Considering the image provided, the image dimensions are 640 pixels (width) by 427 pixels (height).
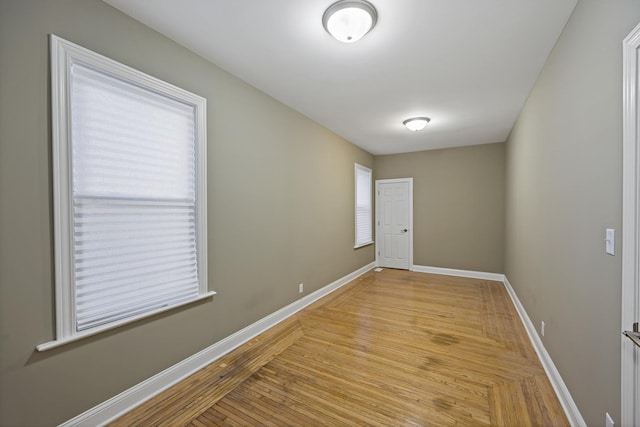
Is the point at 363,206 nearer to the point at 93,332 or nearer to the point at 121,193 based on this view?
the point at 121,193

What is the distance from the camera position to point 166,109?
2131 mm

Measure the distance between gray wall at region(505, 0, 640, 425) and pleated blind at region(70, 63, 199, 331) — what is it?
2.69 meters

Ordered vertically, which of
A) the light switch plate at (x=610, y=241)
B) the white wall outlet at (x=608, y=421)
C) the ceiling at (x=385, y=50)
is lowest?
the white wall outlet at (x=608, y=421)

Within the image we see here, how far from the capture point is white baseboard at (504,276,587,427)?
66.5 inches

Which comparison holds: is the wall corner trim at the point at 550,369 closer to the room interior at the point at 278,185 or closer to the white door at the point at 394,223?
the room interior at the point at 278,185

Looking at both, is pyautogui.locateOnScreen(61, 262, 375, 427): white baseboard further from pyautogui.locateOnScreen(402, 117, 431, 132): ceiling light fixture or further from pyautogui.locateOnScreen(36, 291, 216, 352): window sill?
pyautogui.locateOnScreen(402, 117, 431, 132): ceiling light fixture

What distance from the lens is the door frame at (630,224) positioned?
1.12 meters

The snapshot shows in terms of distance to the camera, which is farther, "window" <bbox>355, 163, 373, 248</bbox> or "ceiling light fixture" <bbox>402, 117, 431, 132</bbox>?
"window" <bbox>355, 163, 373, 248</bbox>

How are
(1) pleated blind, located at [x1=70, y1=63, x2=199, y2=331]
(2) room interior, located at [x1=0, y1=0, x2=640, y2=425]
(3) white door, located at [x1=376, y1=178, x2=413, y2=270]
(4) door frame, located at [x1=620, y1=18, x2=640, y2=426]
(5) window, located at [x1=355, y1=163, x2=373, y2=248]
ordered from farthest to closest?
1. (3) white door, located at [x1=376, y1=178, x2=413, y2=270]
2. (5) window, located at [x1=355, y1=163, x2=373, y2=248]
3. (1) pleated blind, located at [x1=70, y1=63, x2=199, y2=331]
4. (2) room interior, located at [x1=0, y1=0, x2=640, y2=425]
5. (4) door frame, located at [x1=620, y1=18, x2=640, y2=426]

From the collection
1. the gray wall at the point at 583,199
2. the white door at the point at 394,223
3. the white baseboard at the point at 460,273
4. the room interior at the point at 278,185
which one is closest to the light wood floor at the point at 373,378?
the room interior at the point at 278,185

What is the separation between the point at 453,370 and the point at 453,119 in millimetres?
3285

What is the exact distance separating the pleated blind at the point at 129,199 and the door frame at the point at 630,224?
2.65 metres

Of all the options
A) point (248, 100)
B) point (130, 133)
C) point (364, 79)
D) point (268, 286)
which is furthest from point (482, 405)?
point (248, 100)

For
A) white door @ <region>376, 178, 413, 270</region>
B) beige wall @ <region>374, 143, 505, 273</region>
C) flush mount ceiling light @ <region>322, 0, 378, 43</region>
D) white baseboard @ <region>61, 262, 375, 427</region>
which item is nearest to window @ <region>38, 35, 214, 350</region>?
white baseboard @ <region>61, 262, 375, 427</region>
